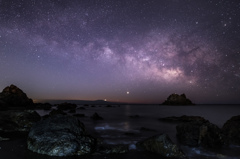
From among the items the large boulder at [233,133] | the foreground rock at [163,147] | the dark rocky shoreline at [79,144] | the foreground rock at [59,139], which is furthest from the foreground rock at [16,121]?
the large boulder at [233,133]

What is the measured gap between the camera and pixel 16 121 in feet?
49.0

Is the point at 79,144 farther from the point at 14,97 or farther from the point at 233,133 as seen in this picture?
the point at 14,97

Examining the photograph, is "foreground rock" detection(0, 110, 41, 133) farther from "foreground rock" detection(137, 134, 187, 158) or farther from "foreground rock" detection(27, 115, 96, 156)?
"foreground rock" detection(137, 134, 187, 158)

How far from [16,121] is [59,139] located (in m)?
8.42

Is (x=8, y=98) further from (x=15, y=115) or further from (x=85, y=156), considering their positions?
(x=85, y=156)

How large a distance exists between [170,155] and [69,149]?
572cm

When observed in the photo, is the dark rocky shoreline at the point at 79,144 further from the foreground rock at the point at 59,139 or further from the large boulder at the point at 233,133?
the large boulder at the point at 233,133

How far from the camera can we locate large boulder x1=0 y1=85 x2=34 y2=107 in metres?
57.8

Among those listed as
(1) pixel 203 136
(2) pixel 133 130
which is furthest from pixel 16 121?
(1) pixel 203 136

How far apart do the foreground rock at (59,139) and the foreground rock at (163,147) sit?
11.9 ft

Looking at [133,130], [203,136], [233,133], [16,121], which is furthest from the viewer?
[133,130]

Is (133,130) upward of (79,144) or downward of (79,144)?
downward

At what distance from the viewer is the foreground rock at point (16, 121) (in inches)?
559

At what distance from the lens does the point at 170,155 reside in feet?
29.9
